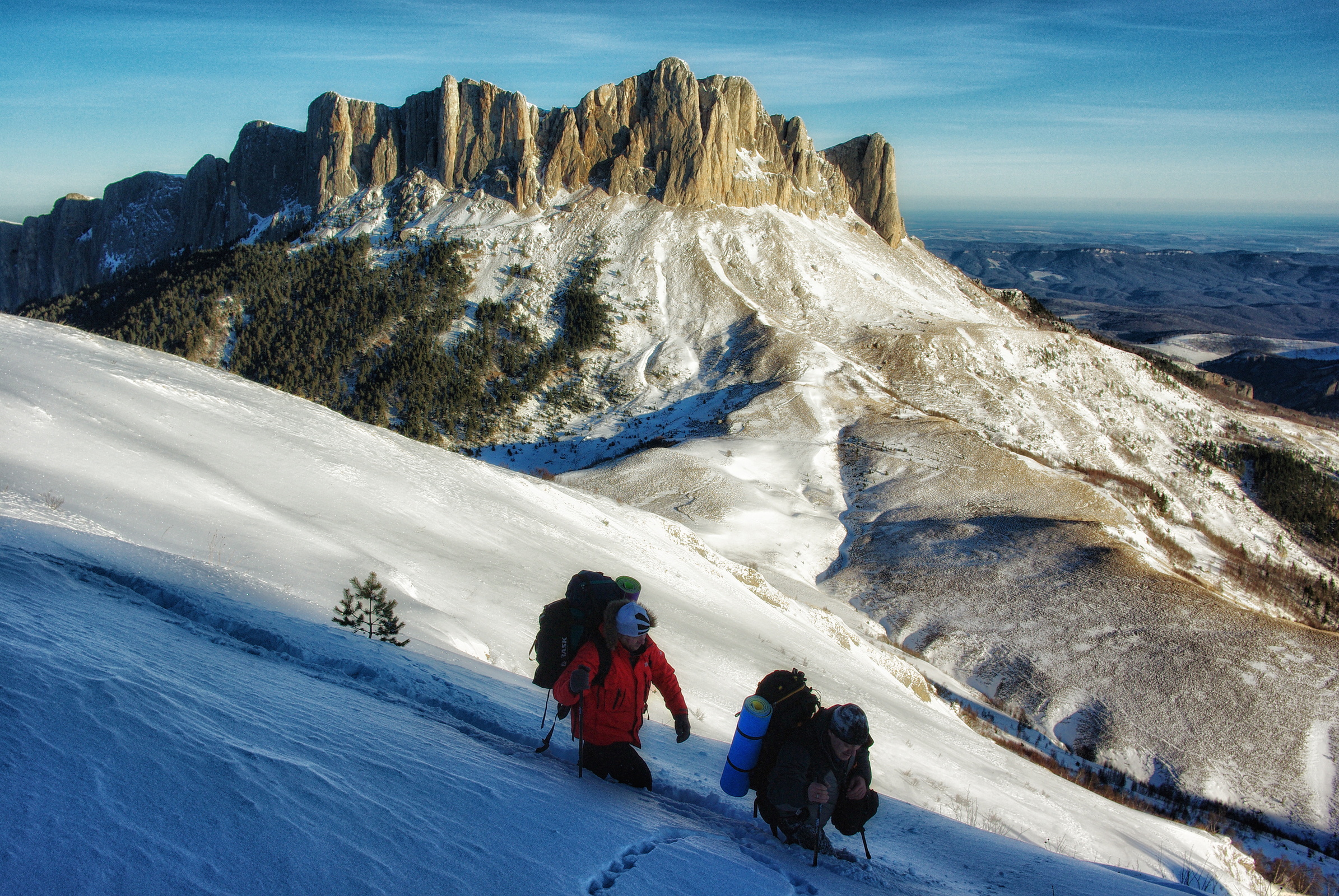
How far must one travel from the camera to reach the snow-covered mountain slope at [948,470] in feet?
79.4

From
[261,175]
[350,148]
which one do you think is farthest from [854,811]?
[261,175]

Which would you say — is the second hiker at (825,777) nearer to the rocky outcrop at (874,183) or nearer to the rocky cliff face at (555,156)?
the rocky cliff face at (555,156)

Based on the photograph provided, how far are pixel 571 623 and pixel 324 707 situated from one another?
6.53 feet

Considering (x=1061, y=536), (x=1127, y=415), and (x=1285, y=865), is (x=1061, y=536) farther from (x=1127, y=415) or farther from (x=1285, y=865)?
(x=1127, y=415)

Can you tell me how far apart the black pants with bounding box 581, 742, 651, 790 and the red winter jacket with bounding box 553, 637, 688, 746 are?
9 centimetres

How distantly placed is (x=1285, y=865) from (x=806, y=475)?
101ft

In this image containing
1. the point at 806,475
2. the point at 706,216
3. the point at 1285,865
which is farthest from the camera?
Answer: the point at 706,216

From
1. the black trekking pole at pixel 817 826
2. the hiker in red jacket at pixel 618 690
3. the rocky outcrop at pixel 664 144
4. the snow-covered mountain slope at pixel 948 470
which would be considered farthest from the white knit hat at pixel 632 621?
the rocky outcrop at pixel 664 144

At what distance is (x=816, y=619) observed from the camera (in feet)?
74.5

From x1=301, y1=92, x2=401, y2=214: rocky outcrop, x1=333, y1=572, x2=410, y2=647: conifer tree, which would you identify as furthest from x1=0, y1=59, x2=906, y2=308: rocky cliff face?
x1=333, y1=572, x2=410, y2=647: conifer tree

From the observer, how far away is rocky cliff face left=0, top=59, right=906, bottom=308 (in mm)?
81312

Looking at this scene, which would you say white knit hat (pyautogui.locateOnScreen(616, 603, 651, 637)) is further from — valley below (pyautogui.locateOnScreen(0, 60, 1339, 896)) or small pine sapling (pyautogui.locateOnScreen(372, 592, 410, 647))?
small pine sapling (pyautogui.locateOnScreen(372, 592, 410, 647))

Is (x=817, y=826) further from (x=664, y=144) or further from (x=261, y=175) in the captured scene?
(x=261, y=175)

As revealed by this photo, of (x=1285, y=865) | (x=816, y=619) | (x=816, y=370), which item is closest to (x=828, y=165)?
(x=816, y=370)
